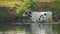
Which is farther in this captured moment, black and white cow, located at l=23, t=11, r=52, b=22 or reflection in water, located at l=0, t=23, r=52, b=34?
black and white cow, located at l=23, t=11, r=52, b=22

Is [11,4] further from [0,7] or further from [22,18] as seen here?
[22,18]

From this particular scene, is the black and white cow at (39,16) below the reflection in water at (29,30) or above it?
below

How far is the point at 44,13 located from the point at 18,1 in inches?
268

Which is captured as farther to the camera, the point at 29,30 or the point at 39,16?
the point at 39,16

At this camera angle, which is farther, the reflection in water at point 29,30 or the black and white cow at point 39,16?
the black and white cow at point 39,16

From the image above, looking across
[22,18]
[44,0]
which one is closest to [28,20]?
[22,18]

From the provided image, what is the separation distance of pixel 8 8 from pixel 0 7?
1460mm

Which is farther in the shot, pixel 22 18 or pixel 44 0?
pixel 44 0

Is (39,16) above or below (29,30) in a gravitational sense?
below

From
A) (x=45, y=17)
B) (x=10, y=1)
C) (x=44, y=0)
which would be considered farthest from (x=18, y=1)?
(x=45, y=17)

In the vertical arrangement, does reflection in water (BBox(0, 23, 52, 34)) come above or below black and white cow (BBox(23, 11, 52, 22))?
above

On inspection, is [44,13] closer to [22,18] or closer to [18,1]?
[22,18]

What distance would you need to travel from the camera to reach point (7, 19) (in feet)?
136

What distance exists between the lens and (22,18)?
4100 centimetres
